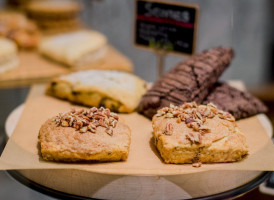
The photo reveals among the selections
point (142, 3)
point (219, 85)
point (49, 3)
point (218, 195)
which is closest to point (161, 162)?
point (218, 195)

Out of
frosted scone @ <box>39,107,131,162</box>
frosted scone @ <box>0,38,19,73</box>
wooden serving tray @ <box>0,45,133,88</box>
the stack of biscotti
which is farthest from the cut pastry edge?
frosted scone @ <box>0,38,19,73</box>

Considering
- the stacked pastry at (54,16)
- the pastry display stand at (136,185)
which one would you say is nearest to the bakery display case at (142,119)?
the pastry display stand at (136,185)

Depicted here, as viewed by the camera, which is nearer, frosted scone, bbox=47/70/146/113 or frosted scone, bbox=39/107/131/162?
frosted scone, bbox=39/107/131/162

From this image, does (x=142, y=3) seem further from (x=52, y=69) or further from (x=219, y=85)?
(x=52, y=69)

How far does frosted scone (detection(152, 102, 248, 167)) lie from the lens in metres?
1.32

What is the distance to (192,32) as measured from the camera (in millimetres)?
1947

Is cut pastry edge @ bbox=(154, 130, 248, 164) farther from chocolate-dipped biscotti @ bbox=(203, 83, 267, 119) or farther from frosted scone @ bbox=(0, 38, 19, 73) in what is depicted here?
frosted scone @ bbox=(0, 38, 19, 73)

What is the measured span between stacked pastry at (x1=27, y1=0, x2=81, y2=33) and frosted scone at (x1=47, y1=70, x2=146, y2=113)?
1.66 m

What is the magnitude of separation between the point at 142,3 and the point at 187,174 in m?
1.11

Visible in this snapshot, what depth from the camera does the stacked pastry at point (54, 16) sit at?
3539mm

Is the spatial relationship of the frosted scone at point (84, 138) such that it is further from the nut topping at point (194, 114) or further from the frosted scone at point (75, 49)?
the frosted scone at point (75, 49)

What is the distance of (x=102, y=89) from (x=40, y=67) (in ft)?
3.52

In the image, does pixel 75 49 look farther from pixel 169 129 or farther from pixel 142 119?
pixel 169 129

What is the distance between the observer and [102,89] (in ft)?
6.14
